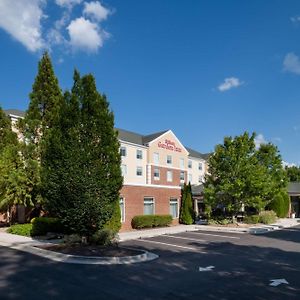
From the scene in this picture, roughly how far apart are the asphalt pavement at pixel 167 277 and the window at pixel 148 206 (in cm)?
1056

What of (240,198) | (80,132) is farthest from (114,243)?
(240,198)

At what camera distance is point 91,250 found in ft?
48.8

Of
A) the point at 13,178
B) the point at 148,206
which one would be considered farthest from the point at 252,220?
the point at 13,178

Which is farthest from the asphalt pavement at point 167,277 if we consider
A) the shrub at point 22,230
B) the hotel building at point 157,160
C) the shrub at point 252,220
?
the hotel building at point 157,160

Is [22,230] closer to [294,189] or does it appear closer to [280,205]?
[280,205]

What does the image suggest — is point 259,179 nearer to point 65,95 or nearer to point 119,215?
point 119,215

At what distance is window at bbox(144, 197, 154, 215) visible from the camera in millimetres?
27375

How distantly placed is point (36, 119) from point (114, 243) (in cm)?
1174

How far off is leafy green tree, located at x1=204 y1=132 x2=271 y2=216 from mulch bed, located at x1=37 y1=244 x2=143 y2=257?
15903 mm

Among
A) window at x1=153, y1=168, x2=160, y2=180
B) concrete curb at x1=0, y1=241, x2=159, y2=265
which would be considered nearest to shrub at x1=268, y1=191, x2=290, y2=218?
window at x1=153, y1=168, x2=160, y2=180

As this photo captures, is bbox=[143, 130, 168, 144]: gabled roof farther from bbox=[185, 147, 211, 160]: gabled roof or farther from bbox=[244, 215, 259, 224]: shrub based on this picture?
bbox=[244, 215, 259, 224]: shrub

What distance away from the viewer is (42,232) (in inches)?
825

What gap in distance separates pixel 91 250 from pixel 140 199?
1190cm

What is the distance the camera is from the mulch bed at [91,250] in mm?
14250
